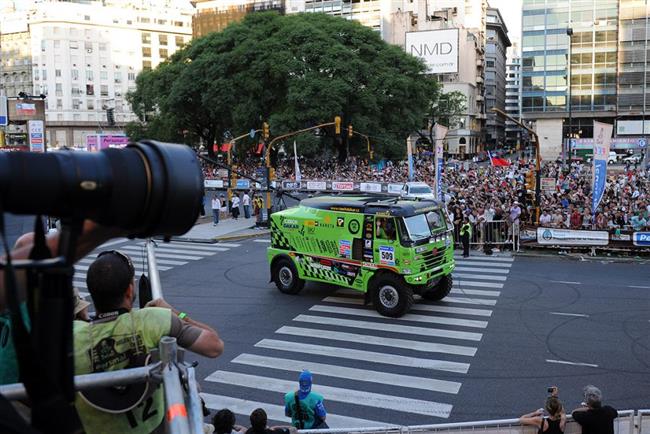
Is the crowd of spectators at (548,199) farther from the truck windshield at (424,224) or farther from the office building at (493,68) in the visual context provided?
the office building at (493,68)

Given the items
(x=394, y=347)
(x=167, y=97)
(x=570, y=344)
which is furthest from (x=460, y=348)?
(x=167, y=97)

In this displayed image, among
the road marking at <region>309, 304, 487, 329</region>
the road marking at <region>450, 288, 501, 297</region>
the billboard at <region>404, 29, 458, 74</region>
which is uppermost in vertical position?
the billboard at <region>404, 29, 458, 74</region>

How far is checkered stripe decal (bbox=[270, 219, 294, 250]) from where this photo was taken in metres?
17.4

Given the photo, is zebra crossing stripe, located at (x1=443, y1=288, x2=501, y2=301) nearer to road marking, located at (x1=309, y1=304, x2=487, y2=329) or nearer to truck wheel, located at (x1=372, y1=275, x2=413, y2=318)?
road marking, located at (x1=309, y1=304, x2=487, y2=329)

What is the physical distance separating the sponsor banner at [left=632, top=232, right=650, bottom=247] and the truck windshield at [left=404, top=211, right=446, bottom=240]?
398 inches

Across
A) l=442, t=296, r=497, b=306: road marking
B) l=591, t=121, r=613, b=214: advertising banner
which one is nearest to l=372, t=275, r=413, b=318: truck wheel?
l=442, t=296, r=497, b=306: road marking

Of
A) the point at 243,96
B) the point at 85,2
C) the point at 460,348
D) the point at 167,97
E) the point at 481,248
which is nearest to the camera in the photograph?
the point at 460,348

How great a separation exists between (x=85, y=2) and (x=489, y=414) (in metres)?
118

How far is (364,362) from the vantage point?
12195 mm

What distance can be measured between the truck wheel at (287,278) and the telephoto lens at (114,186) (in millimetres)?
15321

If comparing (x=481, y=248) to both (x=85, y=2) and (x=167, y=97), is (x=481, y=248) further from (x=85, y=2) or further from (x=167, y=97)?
(x=85, y=2)

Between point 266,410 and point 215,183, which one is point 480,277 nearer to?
point 266,410

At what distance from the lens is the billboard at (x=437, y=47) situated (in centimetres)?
9044

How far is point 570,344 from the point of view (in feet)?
42.9
